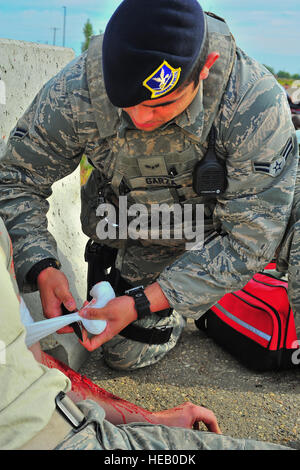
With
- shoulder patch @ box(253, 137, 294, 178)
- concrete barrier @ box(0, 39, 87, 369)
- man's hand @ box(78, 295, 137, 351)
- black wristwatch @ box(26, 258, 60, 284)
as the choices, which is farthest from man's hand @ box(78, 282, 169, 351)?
shoulder patch @ box(253, 137, 294, 178)

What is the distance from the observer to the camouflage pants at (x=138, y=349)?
8.64ft

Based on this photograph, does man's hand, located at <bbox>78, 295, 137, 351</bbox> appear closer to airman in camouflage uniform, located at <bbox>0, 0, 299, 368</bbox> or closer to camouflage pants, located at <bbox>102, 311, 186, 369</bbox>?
airman in camouflage uniform, located at <bbox>0, 0, 299, 368</bbox>

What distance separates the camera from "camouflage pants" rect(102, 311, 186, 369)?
8.64ft

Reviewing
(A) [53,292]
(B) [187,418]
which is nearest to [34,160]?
(A) [53,292]

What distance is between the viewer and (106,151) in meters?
2.43

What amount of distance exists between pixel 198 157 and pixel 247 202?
30 cm

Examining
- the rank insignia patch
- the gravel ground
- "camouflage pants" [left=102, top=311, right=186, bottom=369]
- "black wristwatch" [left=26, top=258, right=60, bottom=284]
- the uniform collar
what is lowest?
the gravel ground

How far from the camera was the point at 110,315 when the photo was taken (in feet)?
6.81

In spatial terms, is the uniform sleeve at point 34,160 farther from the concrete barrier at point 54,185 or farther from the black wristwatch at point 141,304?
the black wristwatch at point 141,304

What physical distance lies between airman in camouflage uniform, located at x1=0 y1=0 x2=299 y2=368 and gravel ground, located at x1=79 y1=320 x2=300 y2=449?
47cm

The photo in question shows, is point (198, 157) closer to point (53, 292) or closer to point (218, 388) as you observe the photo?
point (53, 292)

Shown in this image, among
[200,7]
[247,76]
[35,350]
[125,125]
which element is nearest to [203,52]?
[200,7]

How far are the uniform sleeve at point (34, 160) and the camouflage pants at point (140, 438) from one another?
0.94 m
